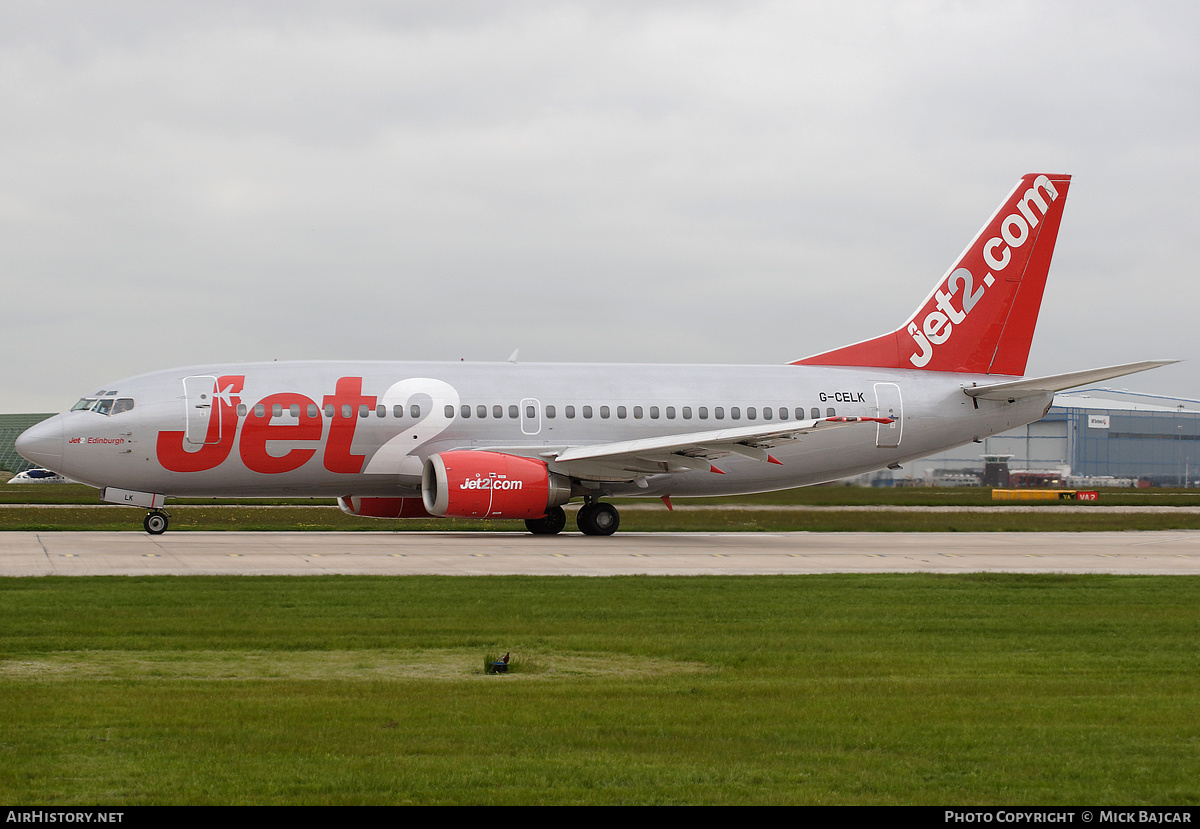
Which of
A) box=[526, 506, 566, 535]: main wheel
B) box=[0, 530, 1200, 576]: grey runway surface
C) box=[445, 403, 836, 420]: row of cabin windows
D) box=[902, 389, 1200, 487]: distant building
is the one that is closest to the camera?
box=[0, 530, 1200, 576]: grey runway surface

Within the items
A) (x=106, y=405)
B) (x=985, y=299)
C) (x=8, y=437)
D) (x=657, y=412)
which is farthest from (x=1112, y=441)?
(x=8, y=437)

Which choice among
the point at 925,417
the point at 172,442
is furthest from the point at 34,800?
the point at 925,417

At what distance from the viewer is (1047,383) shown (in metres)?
33.2

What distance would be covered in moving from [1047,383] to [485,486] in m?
15.2

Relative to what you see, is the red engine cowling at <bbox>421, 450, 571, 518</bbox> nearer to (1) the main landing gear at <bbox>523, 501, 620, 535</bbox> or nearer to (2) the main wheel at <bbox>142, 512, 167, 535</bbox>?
(1) the main landing gear at <bbox>523, 501, 620, 535</bbox>

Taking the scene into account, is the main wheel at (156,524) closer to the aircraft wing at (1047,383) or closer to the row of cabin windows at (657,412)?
the row of cabin windows at (657,412)

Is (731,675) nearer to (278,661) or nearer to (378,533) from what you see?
(278,661)

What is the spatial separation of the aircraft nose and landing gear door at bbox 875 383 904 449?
2116cm

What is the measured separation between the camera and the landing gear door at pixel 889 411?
34781 mm

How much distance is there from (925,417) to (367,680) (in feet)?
87.7

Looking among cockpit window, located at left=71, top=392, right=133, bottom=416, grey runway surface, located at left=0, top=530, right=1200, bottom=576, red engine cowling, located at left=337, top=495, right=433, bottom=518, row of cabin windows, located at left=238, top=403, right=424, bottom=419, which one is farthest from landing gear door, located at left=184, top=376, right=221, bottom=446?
red engine cowling, located at left=337, top=495, right=433, bottom=518

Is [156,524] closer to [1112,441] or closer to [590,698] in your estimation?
[590,698]

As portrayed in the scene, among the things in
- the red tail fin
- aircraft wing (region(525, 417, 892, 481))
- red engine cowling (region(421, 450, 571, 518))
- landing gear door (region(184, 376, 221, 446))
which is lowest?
red engine cowling (region(421, 450, 571, 518))

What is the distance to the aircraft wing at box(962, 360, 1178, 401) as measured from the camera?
29625mm
